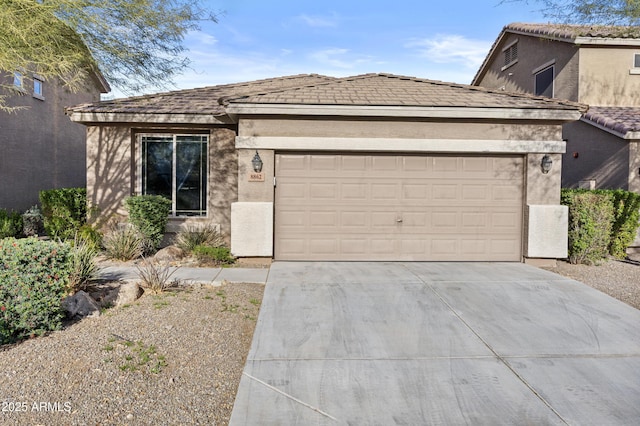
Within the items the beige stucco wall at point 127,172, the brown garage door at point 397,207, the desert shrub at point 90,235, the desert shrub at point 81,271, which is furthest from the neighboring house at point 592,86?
the desert shrub at point 90,235

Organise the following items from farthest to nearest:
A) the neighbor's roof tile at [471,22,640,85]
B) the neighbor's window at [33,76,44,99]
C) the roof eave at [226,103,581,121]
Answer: the neighbor's window at [33,76,44,99] → the neighbor's roof tile at [471,22,640,85] → the roof eave at [226,103,581,121]

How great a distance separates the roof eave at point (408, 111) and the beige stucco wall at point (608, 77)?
779 cm

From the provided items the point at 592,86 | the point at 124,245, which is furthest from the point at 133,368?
the point at 592,86

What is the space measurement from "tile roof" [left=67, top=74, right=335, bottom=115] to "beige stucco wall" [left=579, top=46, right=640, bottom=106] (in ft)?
32.1

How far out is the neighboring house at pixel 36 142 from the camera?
1452 centimetres

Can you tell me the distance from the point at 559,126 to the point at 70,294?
33.4 feet

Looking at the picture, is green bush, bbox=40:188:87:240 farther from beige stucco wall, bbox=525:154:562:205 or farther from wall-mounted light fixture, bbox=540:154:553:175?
wall-mounted light fixture, bbox=540:154:553:175

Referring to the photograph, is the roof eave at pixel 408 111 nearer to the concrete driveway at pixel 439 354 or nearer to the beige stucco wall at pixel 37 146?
the concrete driveway at pixel 439 354

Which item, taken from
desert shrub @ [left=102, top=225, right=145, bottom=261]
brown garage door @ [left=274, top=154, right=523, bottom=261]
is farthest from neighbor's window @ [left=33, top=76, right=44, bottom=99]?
brown garage door @ [left=274, top=154, right=523, bottom=261]

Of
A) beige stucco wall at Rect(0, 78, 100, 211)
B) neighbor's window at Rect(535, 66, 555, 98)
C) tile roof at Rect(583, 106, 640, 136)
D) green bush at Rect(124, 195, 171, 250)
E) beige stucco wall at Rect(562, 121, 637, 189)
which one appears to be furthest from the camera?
neighbor's window at Rect(535, 66, 555, 98)

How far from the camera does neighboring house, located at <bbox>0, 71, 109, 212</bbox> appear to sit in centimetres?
1452

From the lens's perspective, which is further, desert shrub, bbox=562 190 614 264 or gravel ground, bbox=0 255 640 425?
desert shrub, bbox=562 190 614 264

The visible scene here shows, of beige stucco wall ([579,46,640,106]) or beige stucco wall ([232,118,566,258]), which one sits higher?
beige stucco wall ([579,46,640,106])

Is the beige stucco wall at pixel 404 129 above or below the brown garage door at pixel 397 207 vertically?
above
